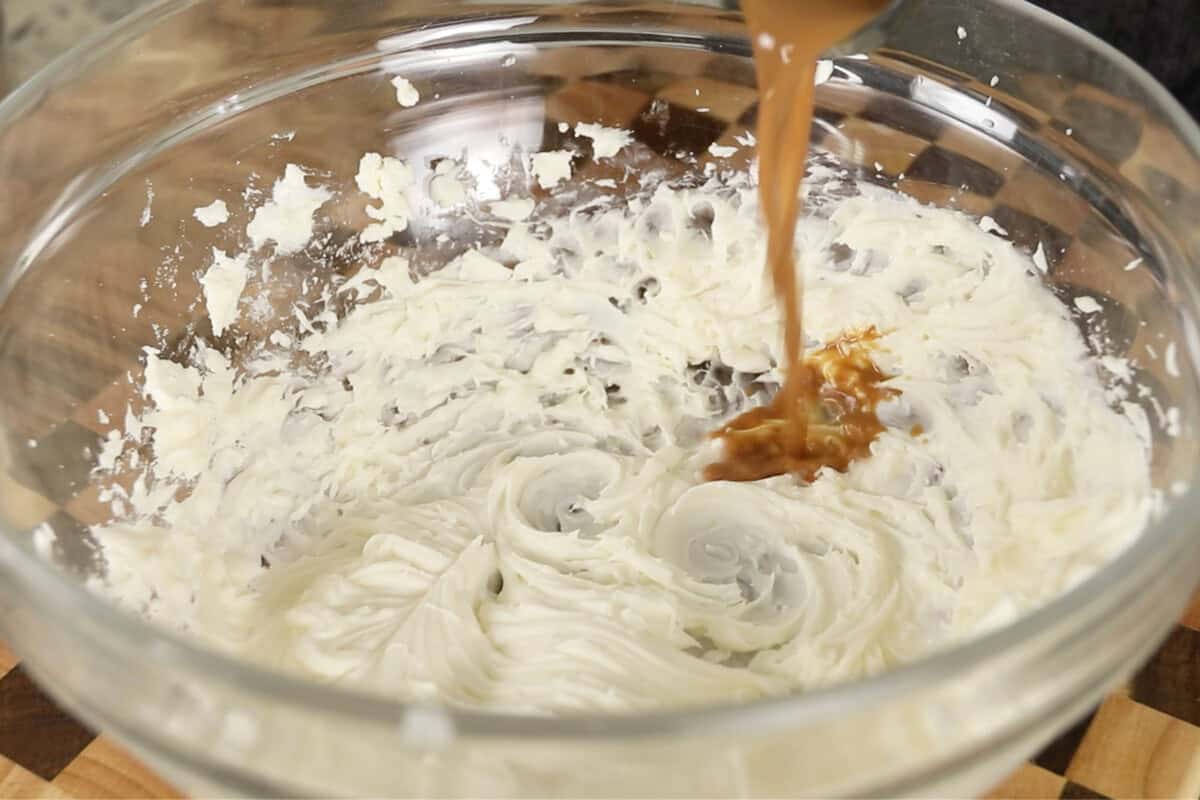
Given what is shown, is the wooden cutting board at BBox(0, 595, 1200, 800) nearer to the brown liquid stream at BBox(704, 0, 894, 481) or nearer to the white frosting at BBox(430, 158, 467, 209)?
the brown liquid stream at BBox(704, 0, 894, 481)

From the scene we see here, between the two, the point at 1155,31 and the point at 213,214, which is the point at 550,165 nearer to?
the point at 213,214

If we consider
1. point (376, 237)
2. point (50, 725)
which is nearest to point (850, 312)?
point (376, 237)

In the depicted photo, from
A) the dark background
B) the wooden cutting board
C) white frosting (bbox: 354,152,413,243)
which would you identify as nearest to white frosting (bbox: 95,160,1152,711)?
white frosting (bbox: 354,152,413,243)

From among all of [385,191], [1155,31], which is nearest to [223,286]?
[385,191]

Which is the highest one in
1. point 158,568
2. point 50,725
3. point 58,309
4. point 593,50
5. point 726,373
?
point 593,50

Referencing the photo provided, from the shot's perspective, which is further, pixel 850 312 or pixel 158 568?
pixel 850 312

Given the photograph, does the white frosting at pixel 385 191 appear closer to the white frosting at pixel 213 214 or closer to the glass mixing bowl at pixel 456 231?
the glass mixing bowl at pixel 456 231

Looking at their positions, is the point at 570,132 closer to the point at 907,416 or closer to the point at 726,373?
the point at 726,373

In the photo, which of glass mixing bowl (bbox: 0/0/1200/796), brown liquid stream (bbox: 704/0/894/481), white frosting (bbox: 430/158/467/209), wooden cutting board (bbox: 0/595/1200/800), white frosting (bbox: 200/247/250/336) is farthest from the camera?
white frosting (bbox: 430/158/467/209)
